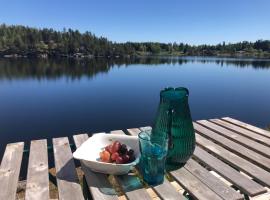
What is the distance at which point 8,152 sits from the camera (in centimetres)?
202

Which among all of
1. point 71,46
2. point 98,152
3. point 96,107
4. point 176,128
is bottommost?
point 96,107

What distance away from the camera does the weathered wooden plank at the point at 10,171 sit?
4.75 ft

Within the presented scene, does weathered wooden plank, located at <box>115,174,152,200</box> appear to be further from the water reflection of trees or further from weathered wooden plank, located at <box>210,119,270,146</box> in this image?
the water reflection of trees

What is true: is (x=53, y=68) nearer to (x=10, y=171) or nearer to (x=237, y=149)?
(x=10, y=171)

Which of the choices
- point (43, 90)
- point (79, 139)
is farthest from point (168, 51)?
point (79, 139)

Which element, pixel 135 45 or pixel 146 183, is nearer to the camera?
pixel 146 183

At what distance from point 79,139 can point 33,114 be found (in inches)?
560

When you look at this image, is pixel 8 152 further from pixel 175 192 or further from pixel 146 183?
pixel 175 192

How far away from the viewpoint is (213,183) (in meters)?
1.53

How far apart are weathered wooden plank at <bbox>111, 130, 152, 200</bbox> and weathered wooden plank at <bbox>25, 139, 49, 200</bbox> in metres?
0.47

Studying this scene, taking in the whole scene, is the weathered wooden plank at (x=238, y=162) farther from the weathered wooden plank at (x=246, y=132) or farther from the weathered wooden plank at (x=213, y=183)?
the weathered wooden plank at (x=246, y=132)

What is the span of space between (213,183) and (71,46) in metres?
88.8

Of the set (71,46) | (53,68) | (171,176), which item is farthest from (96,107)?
(71,46)

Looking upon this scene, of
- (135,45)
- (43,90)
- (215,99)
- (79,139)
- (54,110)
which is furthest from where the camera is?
(135,45)
